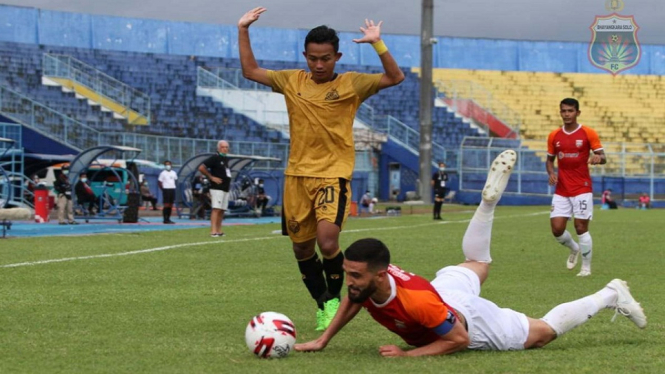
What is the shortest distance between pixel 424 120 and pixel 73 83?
49.9 ft

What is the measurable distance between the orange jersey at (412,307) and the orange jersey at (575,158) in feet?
23.8

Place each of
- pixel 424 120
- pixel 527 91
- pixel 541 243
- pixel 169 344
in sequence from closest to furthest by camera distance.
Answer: pixel 169 344, pixel 541 243, pixel 424 120, pixel 527 91

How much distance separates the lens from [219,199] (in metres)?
20.5

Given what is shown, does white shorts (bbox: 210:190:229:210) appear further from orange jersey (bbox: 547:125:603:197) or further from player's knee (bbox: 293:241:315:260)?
player's knee (bbox: 293:241:315:260)

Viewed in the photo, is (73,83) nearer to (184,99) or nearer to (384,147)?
(184,99)

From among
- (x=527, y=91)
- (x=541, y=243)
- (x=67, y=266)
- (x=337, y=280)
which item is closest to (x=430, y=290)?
(x=337, y=280)

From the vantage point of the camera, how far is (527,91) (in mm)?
60719

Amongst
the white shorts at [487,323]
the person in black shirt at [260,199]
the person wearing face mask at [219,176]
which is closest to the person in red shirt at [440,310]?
the white shorts at [487,323]

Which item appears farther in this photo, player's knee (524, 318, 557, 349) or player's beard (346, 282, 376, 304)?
player's knee (524, 318, 557, 349)

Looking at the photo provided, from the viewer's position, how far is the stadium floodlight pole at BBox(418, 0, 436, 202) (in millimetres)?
41875

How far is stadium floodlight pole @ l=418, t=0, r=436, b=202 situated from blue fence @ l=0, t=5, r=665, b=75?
54.8ft

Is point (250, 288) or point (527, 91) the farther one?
point (527, 91)

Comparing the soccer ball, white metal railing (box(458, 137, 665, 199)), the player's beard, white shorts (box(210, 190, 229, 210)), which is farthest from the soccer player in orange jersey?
white metal railing (box(458, 137, 665, 199))

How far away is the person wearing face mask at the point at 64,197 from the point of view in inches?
952
